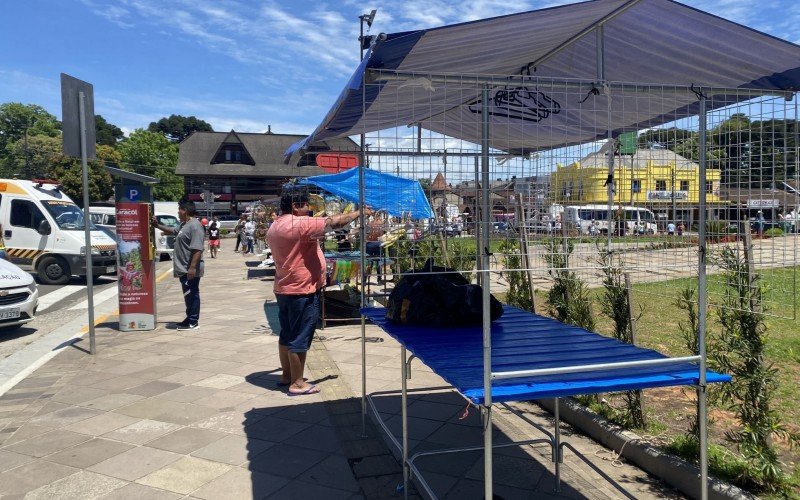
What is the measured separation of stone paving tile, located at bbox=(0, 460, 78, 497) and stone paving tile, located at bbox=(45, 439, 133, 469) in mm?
77

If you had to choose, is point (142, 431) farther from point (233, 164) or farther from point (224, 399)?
point (233, 164)

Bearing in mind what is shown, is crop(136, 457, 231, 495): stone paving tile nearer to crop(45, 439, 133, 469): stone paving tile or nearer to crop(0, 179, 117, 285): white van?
crop(45, 439, 133, 469): stone paving tile

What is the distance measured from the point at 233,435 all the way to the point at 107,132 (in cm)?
9400

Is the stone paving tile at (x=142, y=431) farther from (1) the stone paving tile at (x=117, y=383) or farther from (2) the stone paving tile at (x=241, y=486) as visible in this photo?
(1) the stone paving tile at (x=117, y=383)

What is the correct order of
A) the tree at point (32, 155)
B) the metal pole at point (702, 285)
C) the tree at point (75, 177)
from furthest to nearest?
the tree at point (32, 155) → the tree at point (75, 177) → the metal pole at point (702, 285)

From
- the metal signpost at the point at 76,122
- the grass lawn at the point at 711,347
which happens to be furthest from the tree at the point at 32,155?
the grass lawn at the point at 711,347

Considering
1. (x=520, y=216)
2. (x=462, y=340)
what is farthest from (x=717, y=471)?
(x=520, y=216)

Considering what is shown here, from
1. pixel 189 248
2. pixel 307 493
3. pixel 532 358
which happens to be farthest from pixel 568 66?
pixel 189 248

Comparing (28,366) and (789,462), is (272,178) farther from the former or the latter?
(789,462)

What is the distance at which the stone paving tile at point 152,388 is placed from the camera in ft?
18.4

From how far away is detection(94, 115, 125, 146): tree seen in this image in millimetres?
81444

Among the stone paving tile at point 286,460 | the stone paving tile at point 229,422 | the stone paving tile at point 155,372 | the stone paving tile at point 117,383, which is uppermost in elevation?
the stone paving tile at point 155,372

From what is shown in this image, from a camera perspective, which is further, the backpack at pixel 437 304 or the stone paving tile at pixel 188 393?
the stone paving tile at pixel 188 393

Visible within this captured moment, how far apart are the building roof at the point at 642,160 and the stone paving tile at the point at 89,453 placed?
397cm
